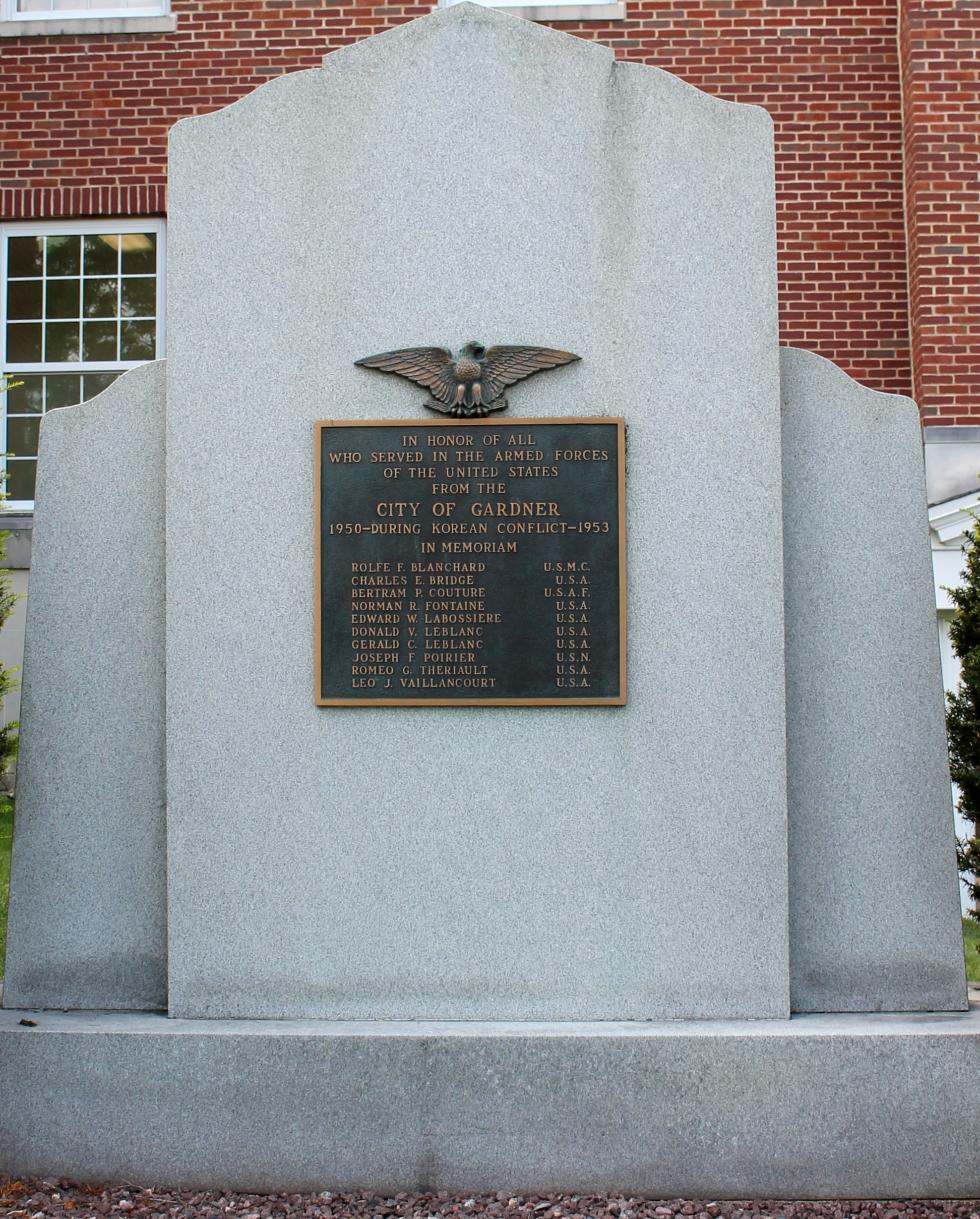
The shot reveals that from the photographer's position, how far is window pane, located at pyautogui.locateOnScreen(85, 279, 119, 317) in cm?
1151

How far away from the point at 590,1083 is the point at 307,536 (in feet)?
7.23

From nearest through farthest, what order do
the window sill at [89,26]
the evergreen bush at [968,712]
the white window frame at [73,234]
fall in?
the evergreen bush at [968,712], the window sill at [89,26], the white window frame at [73,234]

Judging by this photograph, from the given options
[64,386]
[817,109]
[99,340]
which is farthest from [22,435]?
[817,109]

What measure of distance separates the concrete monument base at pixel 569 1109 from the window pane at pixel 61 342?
818 cm

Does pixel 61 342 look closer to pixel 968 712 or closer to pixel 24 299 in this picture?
pixel 24 299

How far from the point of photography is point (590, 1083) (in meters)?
4.62

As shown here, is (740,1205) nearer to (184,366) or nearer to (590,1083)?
(590,1083)

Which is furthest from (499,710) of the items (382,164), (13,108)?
(13,108)

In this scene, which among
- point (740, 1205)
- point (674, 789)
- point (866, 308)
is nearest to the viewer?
point (740, 1205)

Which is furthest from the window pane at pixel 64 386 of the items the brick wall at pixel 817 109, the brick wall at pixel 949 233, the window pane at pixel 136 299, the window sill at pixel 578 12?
the brick wall at pixel 949 233

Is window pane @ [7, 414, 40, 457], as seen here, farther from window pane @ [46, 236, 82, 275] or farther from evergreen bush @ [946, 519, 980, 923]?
evergreen bush @ [946, 519, 980, 923]

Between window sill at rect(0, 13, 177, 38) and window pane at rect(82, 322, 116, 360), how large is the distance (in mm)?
2454

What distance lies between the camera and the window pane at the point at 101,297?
11508 millimetres

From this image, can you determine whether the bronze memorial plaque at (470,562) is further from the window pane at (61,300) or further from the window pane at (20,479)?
the window pane at (61,300)
